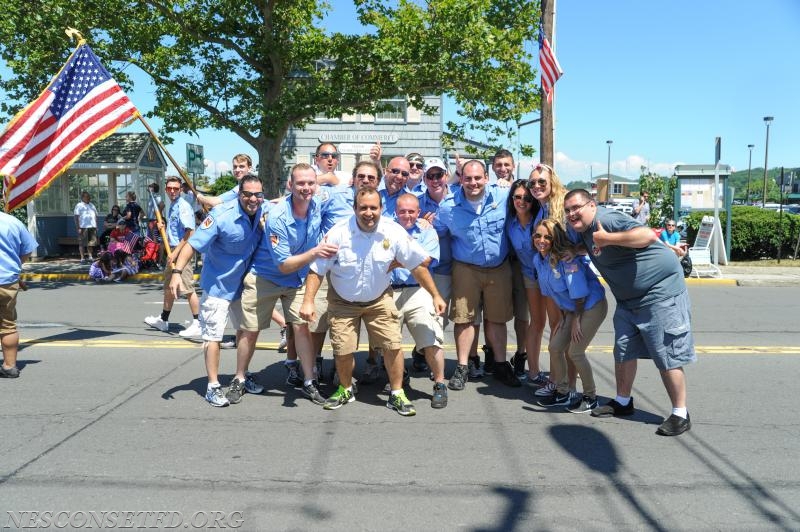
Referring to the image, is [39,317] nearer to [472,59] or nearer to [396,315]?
[396,315]

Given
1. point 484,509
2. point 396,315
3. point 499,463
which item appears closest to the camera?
point 484,509

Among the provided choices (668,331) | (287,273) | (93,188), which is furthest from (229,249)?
(93,188)

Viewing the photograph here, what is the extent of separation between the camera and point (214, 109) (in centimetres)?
1497

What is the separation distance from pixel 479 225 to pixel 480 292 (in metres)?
0.61

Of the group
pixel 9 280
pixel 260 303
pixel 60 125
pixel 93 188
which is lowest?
pixel 260 303

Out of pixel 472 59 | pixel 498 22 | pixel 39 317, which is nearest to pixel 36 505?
pixel 39 317

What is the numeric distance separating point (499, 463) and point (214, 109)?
12.6m

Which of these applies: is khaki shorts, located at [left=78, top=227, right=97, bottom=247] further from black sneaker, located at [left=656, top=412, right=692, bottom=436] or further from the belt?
black sneaker, located at [left=656, top=412, right=692, bottom=436]

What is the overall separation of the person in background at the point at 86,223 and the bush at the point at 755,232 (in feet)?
53.0

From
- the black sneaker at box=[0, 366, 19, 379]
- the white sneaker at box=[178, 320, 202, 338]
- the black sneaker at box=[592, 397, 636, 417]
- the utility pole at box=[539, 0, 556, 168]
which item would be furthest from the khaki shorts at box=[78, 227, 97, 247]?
the black sneaker at box=[592, 397, 636, 417]

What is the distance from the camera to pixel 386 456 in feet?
14.3

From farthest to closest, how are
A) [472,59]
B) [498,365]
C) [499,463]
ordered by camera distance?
[472,59] → [498,365] → [499,463]

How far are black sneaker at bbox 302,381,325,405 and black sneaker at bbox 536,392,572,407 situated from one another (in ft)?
5.80

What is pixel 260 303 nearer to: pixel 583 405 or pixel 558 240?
pixel 558 240
